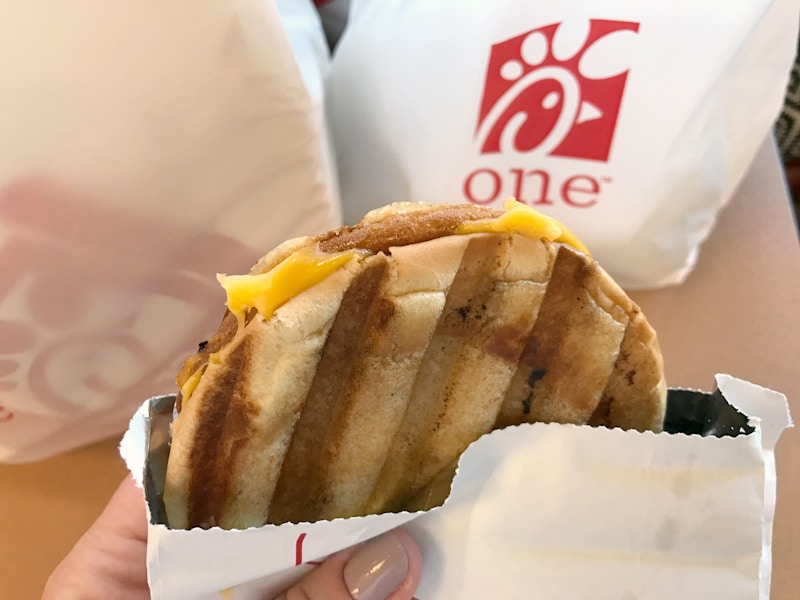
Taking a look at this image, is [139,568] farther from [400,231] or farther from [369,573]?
[400,231]

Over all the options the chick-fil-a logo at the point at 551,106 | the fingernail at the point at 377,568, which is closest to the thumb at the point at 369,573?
the fingernail at the point at 377,568

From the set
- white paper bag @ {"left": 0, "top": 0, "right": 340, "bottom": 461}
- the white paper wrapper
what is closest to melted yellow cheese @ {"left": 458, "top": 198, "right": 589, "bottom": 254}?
the white paper wrapper

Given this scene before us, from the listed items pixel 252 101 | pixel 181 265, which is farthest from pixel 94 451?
pixel 252 101

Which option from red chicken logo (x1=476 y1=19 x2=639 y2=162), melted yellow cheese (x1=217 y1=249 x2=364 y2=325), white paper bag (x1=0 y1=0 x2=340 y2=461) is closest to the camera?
melted yellow cheese (x1=217 y1=249 x2=364 y2=325)

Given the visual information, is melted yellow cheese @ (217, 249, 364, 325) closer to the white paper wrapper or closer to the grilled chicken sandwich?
the grilled chicken sandwich

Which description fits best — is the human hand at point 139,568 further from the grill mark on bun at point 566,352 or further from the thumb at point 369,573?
the grill mark on bun at point 566,352
